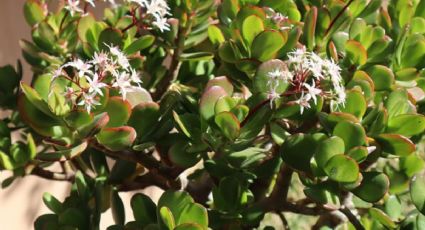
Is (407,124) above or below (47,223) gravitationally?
above

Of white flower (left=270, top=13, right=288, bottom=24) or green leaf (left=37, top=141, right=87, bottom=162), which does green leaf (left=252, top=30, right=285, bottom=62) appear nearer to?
white flower (left=270, top=13, right=288, bottom=24)

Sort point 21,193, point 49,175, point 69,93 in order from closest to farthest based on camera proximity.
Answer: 1. point 69,93
2. point 49,175
3. point 21,193

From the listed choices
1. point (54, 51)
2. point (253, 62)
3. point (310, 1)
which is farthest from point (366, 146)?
point (54, 51)

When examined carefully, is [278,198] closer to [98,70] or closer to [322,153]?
[322,153]

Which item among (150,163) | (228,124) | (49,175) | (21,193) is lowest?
(21,193)

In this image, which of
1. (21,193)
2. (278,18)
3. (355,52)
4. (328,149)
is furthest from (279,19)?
(21,193)

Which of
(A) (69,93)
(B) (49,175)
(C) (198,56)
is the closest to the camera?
(A) (69,93)

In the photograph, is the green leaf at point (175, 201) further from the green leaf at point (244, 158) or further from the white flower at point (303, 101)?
the white flower at point (303, 101)

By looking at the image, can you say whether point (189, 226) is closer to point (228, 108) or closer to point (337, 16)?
point (228, 108)

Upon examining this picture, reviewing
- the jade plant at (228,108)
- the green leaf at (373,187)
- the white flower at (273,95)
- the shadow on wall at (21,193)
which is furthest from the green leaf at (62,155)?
the shadow on wall at (21,193)
